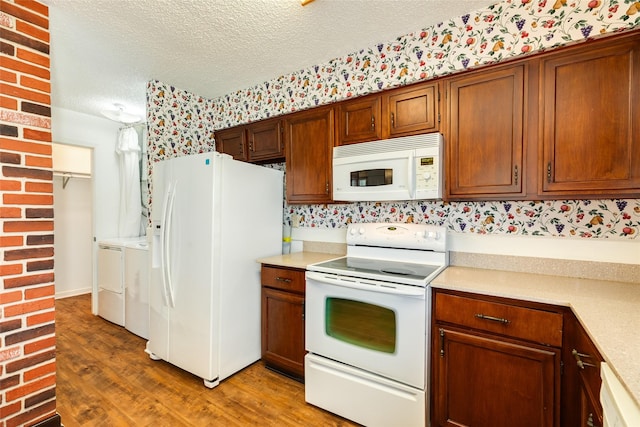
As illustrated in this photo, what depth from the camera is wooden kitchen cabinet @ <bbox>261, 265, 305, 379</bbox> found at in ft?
7.00

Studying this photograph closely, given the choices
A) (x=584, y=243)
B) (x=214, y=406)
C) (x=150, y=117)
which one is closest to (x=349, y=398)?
(x=214, y=406)

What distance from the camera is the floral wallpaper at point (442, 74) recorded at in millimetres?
1577

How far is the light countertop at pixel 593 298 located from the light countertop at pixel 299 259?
3.06ft

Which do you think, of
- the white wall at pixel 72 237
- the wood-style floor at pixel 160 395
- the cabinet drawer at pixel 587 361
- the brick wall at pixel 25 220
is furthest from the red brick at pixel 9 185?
the white wall at pixel 72 237

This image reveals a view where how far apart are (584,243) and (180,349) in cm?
280

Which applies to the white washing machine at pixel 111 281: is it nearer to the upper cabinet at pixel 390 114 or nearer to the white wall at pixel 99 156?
the white wall at pixel 99 156

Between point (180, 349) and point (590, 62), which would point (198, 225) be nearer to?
point (180, 349)

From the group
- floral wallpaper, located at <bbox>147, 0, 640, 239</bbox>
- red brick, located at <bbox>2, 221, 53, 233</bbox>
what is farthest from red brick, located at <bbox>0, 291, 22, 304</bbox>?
floral wallpaper, located at <bbox>147, 0, 640, 239</bbox>

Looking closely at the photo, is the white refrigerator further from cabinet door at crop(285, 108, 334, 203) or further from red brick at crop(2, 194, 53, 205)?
red brick at crop(2, 194, 53, 205)

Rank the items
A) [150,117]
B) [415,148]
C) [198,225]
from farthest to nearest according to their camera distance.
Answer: [150,117] → [198,225] → [415,148]

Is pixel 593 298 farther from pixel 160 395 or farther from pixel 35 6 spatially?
pixel 35 6

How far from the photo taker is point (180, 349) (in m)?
2.24

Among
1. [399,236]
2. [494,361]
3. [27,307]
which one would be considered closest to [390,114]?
[399,236]

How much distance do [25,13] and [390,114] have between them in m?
2.18
